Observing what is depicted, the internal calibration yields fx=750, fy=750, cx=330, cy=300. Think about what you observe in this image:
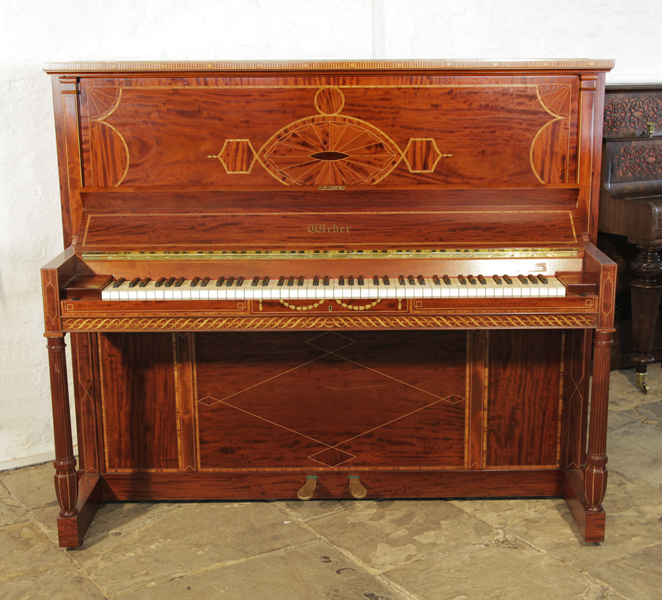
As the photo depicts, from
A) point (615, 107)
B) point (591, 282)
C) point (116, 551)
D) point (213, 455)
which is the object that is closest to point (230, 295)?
point (213, 455)

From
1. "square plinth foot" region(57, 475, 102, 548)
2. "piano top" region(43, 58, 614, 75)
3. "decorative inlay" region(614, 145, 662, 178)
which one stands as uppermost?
"piano top" region(43, 58, 614, 75)

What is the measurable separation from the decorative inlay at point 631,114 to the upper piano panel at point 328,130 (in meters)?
1.31

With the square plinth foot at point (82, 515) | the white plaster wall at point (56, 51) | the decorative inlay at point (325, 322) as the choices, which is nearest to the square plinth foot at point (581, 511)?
the decorative inlay at point (325, 322)

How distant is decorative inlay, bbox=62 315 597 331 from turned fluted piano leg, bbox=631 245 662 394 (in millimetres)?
1591

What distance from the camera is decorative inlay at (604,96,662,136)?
12.5ft

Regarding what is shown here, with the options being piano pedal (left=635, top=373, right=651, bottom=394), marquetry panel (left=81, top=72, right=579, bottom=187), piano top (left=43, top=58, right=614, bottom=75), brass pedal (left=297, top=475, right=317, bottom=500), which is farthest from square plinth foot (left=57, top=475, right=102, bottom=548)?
piano pedal (left=635, top=373, right=651, bottom=394)

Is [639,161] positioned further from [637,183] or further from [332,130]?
[332,130]

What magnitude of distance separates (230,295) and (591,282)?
3.83ft

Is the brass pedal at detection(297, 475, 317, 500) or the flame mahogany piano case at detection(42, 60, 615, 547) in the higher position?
the flame mahogany piano case at detection(42, 60, 615, 547)

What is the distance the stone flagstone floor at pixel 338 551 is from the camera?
234 centimetres

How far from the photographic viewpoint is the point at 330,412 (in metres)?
2.82

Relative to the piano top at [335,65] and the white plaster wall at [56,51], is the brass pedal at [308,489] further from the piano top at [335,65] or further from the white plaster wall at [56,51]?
the piano top at [335,65]

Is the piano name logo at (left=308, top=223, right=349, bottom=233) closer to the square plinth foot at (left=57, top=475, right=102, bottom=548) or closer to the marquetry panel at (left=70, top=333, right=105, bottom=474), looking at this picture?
the marquetry panel at (left=70, top=333, right=105, bottom=474)

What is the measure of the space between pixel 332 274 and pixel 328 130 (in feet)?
1.67
